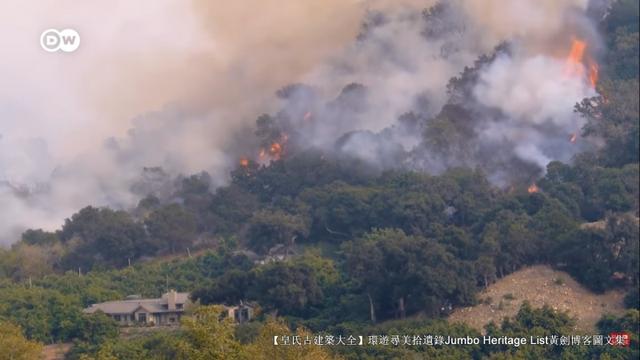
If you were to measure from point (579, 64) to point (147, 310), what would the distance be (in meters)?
20.8

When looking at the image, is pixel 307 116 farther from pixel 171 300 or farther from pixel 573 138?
pixel 171 300

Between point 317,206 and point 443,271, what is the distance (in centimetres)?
1194

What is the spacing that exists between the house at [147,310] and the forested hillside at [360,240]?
97cm

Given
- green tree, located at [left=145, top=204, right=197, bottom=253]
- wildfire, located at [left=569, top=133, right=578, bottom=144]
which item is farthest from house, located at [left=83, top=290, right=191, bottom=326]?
wildfire, located at [left=569, top=133, right=578, bottom=144]

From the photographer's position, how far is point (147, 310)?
147 feet

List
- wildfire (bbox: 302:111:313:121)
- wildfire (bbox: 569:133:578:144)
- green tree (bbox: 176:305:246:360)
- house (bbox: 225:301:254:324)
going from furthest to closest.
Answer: wildfire (bbox: 302:111:313:121) < wildfire (bbox: 569:133:578:144) < house (bbox: 225:301:254:324) < green tree (bbox: 176:305:246:360)

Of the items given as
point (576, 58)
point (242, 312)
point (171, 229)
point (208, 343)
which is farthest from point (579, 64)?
point (208, 343)

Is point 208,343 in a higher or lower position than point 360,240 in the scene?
lower

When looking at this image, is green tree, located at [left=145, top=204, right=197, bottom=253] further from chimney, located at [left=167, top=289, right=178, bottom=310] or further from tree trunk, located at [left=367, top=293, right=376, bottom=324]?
tree trunk, located at [left=367, top=293, right=376, bottom=324]

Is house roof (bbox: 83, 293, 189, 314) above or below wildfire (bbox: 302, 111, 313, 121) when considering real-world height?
below

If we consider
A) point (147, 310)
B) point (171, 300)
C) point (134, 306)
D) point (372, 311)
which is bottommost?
point (372, 311)

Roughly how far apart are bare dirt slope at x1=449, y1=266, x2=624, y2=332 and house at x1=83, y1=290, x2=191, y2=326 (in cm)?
927

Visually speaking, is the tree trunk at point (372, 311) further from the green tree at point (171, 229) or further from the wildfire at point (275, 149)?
the wildfire at point (275, 149)

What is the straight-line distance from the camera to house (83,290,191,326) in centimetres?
4431
